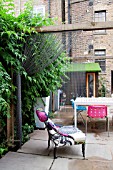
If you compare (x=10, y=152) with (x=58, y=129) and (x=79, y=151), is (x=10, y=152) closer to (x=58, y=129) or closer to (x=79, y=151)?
(x=58, y=129)

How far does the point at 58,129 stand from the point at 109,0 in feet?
40.0

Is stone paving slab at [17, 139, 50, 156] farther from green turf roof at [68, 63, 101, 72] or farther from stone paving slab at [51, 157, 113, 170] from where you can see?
green turf roof at [68, 63, 101, 72]

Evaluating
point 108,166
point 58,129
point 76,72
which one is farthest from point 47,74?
point 76,72

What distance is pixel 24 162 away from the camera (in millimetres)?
3184

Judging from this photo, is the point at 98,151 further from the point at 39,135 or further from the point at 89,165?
the point at 39,135

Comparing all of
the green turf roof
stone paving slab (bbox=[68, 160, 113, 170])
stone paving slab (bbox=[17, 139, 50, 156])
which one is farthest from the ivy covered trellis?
the green turf roof

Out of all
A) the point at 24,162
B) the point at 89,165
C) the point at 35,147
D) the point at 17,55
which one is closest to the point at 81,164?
the point at 89,165

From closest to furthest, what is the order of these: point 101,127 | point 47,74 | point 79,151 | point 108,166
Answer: point 108,166 → point 79,151 → point 47,74 → point 101,127

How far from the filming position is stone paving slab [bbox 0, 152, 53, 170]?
299 centimetres

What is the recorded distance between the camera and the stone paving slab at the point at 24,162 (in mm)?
2990

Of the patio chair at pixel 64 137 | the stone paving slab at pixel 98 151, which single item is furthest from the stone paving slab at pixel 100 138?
the patio chair at pixel 64 137

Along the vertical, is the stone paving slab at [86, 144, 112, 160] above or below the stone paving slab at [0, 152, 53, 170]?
below

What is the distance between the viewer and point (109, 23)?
3.17 metres

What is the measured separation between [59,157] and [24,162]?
2.13ft
